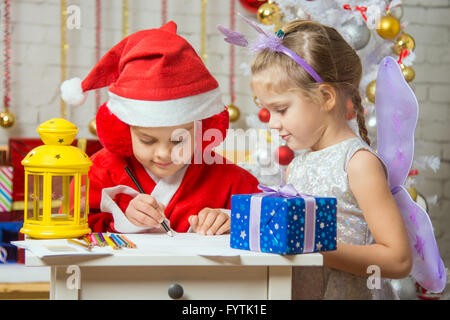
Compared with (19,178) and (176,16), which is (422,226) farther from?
(176,16)

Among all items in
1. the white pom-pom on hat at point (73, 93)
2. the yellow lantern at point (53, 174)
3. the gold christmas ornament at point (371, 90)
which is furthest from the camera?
the gold christmas ornament at point (371, 90)

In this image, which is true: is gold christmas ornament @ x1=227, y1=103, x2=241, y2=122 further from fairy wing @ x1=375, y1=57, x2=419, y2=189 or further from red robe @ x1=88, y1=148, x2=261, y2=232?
fairy wing @ x1=375, y1=57, x2=419, y2=189

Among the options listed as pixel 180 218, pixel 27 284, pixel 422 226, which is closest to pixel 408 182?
pixel 422 226

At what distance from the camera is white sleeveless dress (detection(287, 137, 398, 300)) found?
1137 mm

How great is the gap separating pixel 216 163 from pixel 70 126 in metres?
0.45

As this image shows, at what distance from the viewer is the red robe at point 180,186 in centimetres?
129

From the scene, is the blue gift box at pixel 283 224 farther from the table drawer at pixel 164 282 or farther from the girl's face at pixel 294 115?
the girl's face at pixel 294 115

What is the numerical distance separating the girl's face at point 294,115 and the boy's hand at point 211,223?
23 centimetres

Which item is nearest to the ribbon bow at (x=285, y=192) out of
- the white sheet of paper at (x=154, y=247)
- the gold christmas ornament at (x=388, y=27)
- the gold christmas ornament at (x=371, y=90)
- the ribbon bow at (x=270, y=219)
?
the ribbon bow at (x=270, y=219)

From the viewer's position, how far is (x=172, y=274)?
0.85 meters

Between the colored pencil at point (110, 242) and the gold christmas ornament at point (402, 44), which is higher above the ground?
the gold christmas ornament at point (402, 44)

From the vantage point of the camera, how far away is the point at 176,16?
260 cm

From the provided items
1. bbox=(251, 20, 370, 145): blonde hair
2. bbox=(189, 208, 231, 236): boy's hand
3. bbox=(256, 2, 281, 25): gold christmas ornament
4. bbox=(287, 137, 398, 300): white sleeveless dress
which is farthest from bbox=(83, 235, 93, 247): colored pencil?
bbox=(256, 2, 281, 25): gold christmas ornament

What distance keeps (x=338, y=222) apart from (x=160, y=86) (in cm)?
48
